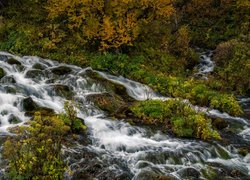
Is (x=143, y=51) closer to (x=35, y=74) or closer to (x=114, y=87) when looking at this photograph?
(x=114, y=87)

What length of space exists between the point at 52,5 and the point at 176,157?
16.1 meters

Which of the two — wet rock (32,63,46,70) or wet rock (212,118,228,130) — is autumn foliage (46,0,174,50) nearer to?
wet rock (32,63,46,70)

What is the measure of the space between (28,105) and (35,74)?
467cm

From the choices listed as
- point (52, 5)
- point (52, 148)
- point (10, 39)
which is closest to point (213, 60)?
point (52, 5)

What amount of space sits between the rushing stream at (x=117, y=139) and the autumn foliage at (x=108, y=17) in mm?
3578

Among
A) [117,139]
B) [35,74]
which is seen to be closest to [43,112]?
[117,139]

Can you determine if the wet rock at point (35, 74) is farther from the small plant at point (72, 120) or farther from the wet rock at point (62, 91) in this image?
the small plant at point (72, 120)

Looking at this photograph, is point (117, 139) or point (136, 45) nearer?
point (117, 139)

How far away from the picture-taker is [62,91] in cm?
1789

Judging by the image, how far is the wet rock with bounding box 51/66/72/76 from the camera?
2035cm

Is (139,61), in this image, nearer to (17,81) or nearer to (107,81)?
(107,81)

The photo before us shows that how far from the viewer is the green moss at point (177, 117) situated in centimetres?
1469

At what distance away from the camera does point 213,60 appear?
26.2m

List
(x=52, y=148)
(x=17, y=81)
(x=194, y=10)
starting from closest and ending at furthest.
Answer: (x=52, y=148) → (x=17, y=81) → (x=194, y=10)
